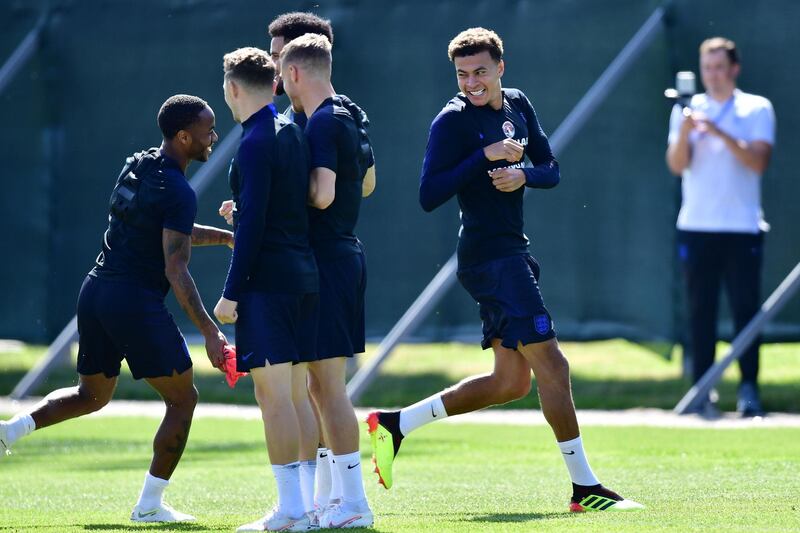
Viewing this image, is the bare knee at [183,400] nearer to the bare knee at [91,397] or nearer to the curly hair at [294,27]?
the bare knee at [91,397]

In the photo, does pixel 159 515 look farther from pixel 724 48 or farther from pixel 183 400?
pixel 724 48

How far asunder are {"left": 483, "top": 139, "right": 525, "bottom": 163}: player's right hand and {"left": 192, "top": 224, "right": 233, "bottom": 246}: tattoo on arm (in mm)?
1280

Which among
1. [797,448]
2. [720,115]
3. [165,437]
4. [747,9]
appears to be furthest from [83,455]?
[747,9]

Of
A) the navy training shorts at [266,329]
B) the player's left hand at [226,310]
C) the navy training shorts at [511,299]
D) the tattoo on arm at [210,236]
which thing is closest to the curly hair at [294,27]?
the tattoo on arm at [210,236]

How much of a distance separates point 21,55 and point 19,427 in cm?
670

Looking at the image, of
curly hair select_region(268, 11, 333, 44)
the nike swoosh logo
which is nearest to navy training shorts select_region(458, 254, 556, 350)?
the nike swoosh logo

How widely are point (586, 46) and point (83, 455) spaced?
5031mm

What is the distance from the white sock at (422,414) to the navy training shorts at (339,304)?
40.9 inches

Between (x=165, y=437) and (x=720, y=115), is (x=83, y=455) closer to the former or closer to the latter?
(x=165, y=437)

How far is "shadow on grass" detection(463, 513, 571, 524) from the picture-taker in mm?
6074

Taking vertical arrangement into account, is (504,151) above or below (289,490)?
above

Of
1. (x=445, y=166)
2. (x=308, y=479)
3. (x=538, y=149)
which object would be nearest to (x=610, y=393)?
(x=538, y=149)

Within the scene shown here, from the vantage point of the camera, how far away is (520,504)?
681cm

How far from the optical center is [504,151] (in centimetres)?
655
